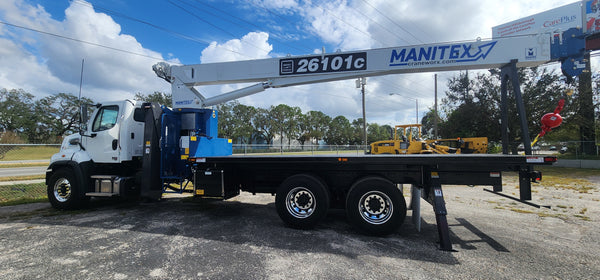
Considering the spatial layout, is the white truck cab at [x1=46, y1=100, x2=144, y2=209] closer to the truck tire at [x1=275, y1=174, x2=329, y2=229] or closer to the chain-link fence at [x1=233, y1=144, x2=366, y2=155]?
the truck tire at [x1=275, y1=174, x2=329, y2=229]

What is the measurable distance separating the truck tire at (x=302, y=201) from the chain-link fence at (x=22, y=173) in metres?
8.00

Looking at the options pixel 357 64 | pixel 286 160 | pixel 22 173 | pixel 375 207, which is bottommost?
pixel 22 173

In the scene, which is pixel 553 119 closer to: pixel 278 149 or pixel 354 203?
pixel 354 203

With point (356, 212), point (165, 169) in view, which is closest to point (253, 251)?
point (356, 212)

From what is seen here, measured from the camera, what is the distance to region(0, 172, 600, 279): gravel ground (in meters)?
3.16

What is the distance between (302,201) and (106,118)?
539 centimetres

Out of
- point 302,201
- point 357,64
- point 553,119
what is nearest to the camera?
point 553,119

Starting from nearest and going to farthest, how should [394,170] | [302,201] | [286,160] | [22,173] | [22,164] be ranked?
[394,170] < [302,201] < [286,160] < [22,173] < [22,164]

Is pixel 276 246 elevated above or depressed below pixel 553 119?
below

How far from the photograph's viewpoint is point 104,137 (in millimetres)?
6176

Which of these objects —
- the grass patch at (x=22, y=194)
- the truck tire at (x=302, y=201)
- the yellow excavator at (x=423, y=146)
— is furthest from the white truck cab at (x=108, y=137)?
the yellow excavator at (x=423, y=146)

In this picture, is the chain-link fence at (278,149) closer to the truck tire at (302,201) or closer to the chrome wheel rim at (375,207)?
the truck tire at (302,201)

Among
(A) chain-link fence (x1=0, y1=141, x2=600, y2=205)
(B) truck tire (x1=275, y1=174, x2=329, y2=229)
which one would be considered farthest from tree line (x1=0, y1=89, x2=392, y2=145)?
(B) truck tire (x1=275, y1=174, x2=329, y2=229)

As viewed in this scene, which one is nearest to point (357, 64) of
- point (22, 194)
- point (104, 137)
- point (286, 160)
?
point (286, 160)
